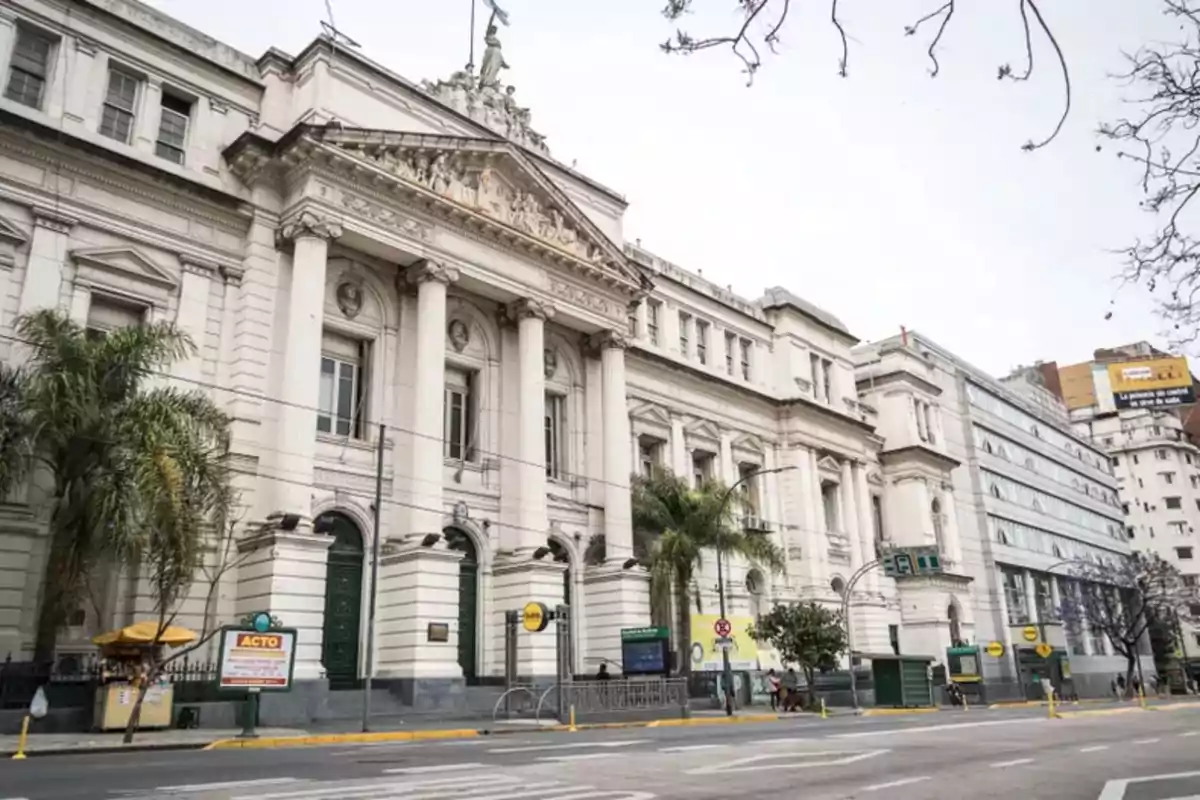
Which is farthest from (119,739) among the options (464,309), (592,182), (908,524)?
(908,524)

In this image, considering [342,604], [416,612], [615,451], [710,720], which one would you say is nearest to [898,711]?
[710,720]

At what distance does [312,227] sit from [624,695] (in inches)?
605

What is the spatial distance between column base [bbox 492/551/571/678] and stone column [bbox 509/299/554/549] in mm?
780

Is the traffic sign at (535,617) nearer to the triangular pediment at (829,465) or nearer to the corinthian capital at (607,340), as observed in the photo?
the corinthian capital at (607,340)

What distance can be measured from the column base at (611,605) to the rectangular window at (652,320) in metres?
12.4

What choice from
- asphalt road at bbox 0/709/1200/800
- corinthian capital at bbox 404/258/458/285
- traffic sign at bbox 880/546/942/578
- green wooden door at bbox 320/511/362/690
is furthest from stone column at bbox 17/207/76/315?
traffic sign at bbox 880/546/942/578

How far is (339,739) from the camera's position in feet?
62.0

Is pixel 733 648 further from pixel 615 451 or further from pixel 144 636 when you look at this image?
pixel 144 636

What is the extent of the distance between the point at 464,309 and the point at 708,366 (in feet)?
50.4

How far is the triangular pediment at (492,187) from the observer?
27.1 metres

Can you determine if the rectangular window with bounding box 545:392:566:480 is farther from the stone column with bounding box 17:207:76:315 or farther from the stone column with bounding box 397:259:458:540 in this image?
the stone column with bounding box 17:207:76:315

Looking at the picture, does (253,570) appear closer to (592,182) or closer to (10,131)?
(10,131)

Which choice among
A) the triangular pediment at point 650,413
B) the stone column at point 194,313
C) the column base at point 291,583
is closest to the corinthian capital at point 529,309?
the triangular pediment at point 650,413

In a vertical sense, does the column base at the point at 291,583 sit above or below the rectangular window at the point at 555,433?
below
